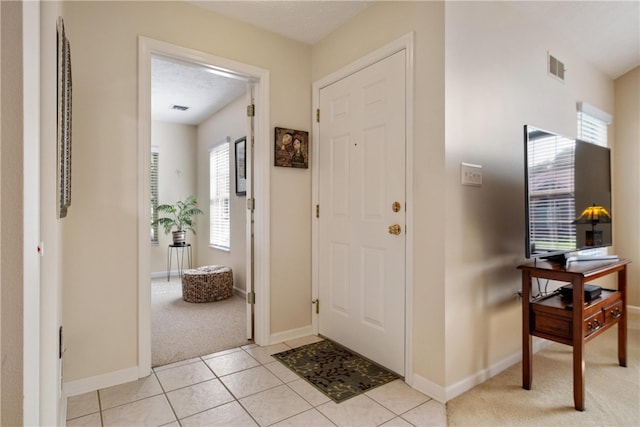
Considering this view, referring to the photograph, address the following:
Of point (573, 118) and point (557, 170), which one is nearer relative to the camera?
point (557, 170)

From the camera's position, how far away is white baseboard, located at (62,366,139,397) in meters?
2.01

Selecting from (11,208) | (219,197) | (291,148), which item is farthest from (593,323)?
(219,197)

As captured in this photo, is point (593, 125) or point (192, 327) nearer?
point (192, 327)

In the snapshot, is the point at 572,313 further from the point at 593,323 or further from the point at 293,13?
the point at 293,13

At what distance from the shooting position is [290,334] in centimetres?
287

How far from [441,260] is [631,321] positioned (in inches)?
110

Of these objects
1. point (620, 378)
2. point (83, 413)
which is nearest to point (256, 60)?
point (83, 413)

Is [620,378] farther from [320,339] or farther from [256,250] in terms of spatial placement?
[256,250]

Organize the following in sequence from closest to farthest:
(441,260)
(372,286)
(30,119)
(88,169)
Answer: (30,119), (441,260), (88,169), (372,286)

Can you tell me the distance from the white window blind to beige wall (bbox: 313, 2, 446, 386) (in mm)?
607

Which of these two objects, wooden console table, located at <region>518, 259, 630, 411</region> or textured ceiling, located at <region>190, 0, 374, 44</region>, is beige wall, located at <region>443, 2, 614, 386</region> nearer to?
wooden console table, located at <region>518, 259, 630, 411</region>

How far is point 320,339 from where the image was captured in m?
2.87

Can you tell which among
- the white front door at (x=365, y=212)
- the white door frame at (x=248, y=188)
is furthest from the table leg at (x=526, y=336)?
the white door frame at (x=248, y=188)

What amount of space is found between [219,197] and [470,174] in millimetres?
3981
